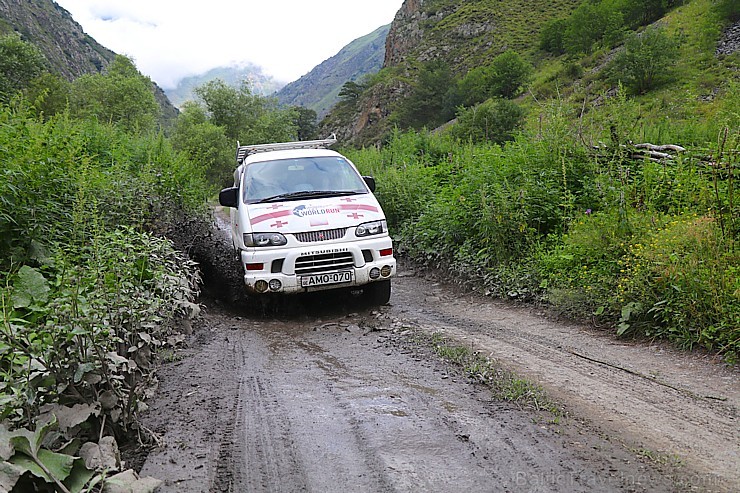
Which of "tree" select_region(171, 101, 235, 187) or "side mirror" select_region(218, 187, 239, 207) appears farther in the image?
"tree" select_region(171, 101, 235, 187)

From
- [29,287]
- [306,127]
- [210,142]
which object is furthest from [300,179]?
[306,127]

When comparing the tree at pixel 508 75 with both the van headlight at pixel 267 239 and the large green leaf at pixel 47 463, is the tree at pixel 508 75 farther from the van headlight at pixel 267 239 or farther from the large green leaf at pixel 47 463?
the large green leaf at pixel 47 463

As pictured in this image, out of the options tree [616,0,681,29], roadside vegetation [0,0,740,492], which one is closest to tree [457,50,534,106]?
tree [616,0,681,29]

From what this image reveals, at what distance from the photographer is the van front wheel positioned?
24.9 feet

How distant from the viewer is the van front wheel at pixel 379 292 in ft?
24.9

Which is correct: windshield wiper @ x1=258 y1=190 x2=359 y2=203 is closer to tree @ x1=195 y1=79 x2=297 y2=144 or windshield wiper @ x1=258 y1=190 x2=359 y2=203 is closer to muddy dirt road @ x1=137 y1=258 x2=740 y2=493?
muddy dirt road @ x1=137 y1=258 x2=740 y2=493

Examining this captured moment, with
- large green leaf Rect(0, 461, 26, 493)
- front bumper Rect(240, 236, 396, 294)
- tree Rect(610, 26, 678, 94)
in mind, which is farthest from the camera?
tree Rect(610, 26, 678, 94)

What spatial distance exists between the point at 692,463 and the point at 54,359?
3.43 meters

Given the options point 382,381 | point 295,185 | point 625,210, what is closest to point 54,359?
point 382,381

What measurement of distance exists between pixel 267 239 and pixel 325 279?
866 mm

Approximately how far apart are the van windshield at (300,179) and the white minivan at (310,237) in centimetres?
1

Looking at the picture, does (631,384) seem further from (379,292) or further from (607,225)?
(379,292)

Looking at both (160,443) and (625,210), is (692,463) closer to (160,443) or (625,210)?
(160,443)

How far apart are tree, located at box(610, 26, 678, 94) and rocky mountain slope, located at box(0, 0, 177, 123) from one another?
2992 inches
